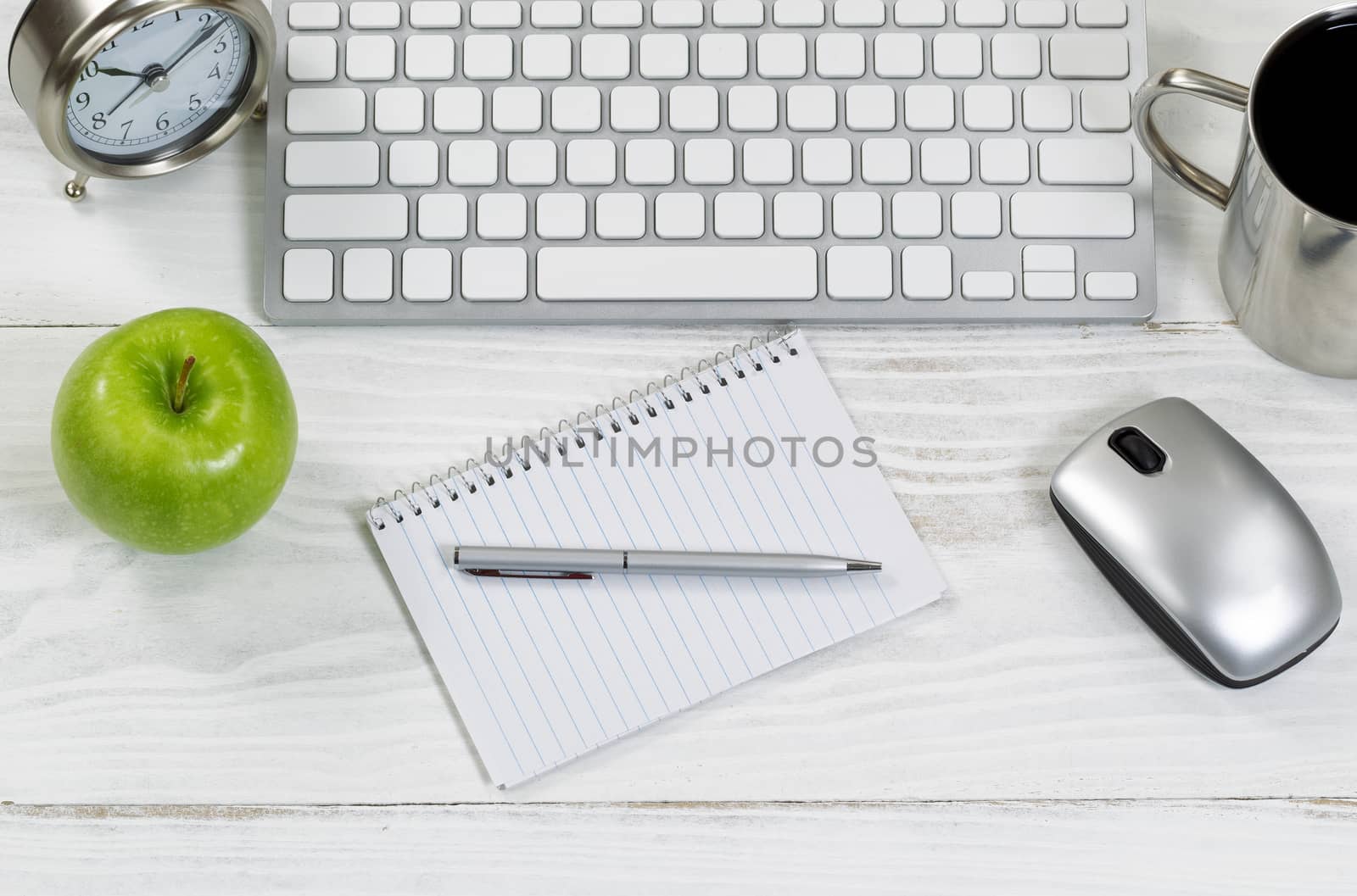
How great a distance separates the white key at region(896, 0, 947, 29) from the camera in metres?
0.71

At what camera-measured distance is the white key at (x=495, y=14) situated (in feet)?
2.31

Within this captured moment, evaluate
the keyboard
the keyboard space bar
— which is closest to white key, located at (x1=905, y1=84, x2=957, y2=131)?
the keyboard

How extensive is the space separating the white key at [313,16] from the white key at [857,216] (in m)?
0.32

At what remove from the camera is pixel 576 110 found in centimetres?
70

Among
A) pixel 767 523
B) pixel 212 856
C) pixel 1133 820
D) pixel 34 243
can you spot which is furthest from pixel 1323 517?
pixel 34 243

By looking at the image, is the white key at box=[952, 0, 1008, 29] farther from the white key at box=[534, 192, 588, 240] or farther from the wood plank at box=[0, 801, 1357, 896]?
the wood plank at box=[0, 801, 1357, 896]

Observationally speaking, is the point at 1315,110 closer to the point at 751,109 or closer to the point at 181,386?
the point at 751,109

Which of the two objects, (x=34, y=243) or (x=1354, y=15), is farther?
(x=34, y=243)

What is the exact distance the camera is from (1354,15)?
610mm

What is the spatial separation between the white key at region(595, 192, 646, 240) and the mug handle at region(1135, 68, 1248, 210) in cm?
29

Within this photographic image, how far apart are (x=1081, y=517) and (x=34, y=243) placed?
0.64m

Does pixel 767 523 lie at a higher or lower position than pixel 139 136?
lower

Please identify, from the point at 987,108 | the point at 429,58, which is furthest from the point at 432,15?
the point at 987,108

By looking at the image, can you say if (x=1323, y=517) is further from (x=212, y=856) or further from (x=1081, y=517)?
(x=212, y=856)
